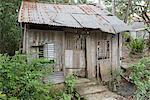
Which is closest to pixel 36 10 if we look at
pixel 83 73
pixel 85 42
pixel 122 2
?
pixel 85 42

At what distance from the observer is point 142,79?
11.5 metres

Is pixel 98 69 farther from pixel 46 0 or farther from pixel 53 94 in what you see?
pixel 46 0

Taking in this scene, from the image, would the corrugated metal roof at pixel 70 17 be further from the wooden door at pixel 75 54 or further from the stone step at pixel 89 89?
the stone step at pixel 89 89

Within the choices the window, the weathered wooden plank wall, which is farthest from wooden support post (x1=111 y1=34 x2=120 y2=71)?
the window

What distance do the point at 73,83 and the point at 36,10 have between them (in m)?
4.00

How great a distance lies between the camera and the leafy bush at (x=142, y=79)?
31.3ft

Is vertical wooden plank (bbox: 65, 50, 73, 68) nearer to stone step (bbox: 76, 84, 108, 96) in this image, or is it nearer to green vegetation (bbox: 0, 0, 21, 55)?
stone step (bbox: 76, 84, 108, 96)

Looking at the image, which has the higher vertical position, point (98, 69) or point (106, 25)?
point (106, 25)

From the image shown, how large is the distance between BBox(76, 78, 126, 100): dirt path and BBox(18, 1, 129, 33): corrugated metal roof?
250 centimetres

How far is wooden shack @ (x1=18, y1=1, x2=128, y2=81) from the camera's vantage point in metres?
10.7

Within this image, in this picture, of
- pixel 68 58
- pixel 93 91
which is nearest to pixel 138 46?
pixel 68 58

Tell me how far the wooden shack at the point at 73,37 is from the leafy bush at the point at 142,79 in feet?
4.46

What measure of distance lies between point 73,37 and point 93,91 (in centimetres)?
266

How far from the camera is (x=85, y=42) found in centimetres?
1195
